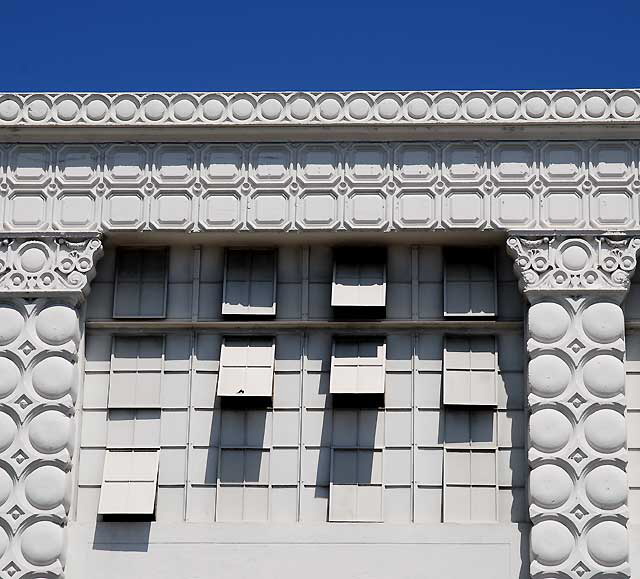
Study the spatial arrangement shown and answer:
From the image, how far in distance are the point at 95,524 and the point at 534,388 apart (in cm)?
649

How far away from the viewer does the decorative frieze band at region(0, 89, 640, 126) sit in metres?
24.8

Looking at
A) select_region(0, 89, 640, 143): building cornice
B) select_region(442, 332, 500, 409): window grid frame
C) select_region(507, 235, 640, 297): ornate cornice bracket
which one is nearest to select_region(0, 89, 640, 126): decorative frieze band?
select_region(0, 89, 640, 143): building cornice

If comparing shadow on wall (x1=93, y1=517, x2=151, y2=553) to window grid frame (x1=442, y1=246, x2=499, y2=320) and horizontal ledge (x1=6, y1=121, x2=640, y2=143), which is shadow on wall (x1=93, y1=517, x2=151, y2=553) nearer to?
window grid frame (x1=442, y1=246, x2=499, y2=320)

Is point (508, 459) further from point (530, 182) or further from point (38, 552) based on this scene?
point (38, 552)

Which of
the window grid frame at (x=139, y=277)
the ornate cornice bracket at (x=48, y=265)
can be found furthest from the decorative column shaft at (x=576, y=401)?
the ornate cornice bracket at (x=48, y=265)

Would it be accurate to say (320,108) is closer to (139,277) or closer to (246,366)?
(139,277)

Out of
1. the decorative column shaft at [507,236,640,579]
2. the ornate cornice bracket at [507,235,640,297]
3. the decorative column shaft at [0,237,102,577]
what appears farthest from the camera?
the ornate cornice bracket at [507,235,640,297]

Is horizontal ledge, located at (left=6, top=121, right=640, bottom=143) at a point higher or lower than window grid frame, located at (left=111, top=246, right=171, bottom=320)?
higher

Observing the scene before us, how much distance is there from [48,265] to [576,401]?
25.9 feet

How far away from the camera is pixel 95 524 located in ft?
78.1

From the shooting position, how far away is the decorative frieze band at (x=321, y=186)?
2456 cm

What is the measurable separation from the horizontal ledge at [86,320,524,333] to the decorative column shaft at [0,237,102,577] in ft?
2.34

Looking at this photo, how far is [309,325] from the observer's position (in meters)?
24.6

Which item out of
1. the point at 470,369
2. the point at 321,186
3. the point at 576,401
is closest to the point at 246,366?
the point at 321,186
